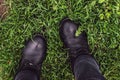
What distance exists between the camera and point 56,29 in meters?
2.32

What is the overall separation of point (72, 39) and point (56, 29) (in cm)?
18

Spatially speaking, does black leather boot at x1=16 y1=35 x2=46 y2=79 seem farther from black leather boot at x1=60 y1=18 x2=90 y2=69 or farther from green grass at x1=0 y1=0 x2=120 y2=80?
black leather boot at x1=60 y1=18 x2=90 y2=69

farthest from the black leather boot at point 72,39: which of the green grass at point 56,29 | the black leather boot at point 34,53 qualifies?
the black leather boot at point 34,53

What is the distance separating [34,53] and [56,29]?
31 cm

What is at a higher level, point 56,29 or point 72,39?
point 56,29

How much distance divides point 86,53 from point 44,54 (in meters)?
0.40

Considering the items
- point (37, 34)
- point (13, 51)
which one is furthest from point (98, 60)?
point (13, 51)

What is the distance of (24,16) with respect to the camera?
7.49 ft

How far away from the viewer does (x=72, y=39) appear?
2.34 metres

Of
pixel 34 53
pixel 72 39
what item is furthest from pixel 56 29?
pixel 34 53

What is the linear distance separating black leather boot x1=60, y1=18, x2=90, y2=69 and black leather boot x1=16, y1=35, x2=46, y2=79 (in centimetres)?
21

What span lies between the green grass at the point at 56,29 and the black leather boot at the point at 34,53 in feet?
0.18

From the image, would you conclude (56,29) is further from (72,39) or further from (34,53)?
(34,53)

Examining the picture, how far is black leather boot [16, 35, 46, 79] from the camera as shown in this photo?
2.30 m
